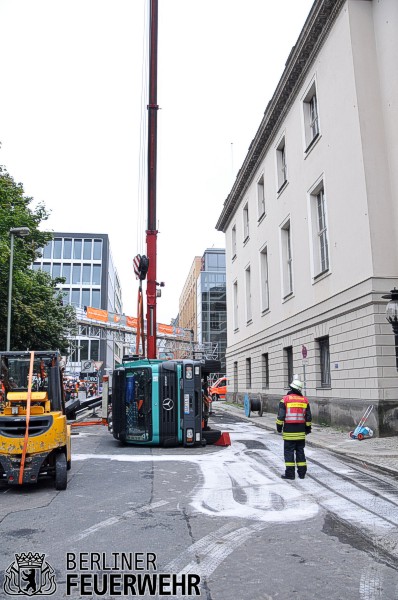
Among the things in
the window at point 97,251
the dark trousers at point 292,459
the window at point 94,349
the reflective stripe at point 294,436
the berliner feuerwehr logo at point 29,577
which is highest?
the window at point 97,251

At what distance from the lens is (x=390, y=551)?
16.4ft

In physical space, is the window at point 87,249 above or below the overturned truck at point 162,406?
above

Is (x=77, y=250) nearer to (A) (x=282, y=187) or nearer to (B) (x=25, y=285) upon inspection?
(B) (x=25, y=285)

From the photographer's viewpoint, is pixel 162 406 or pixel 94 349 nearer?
pixel 162 406

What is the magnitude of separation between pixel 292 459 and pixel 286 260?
15796mm

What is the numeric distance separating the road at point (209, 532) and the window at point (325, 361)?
868 cm

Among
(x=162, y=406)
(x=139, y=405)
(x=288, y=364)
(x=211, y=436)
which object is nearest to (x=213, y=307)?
(x=288, y=364)

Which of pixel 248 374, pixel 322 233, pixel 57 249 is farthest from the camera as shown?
pixel 57 249

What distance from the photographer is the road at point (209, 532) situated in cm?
429

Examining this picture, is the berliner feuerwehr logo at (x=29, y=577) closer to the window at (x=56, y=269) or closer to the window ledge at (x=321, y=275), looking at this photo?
the window ledge at (x=321, y=275)

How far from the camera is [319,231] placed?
1953 cm

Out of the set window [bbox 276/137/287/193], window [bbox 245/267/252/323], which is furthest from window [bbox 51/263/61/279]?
window [bbox 276/137/287/193]

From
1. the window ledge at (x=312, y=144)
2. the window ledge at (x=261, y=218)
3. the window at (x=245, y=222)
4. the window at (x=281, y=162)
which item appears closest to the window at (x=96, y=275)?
the window at (x=245, y=222)

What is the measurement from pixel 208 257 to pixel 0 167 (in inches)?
1680
